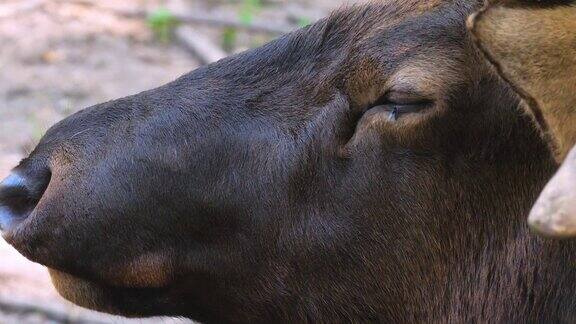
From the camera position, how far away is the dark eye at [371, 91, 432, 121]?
10.3 ft

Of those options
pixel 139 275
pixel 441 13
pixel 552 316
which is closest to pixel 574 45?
pixel 441 13

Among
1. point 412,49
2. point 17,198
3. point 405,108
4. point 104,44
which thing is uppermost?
point 412,49

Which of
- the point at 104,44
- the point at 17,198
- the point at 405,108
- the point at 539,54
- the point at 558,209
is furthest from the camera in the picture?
the point at 104,44

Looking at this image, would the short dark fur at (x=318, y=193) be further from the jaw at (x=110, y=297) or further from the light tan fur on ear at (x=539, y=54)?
the light tan fur on ear at (x=539, y=54)

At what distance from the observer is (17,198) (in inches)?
136

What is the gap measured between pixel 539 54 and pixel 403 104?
21.4 inches

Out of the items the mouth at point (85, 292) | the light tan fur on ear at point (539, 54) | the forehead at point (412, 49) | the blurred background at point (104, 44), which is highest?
the light tan fur on ear at point (539, 54)

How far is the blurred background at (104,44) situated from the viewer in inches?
316

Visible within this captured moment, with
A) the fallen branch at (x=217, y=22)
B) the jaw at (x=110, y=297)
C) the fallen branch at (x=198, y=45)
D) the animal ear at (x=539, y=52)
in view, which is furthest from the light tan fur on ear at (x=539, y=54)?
the fallen branch at (x=217, y=22)

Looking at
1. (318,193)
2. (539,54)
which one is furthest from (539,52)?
(318,193)

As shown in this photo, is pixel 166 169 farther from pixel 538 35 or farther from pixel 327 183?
pixel 538 35

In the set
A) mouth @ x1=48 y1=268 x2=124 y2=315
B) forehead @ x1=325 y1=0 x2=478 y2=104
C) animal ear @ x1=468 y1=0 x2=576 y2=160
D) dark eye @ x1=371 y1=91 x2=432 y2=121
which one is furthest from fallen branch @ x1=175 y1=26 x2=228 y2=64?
animal ear @ x1=468 y1=0 x2=576 y2=160

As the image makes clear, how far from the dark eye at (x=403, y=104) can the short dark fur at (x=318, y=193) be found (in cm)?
3

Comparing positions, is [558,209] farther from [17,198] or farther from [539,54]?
[17,198]
